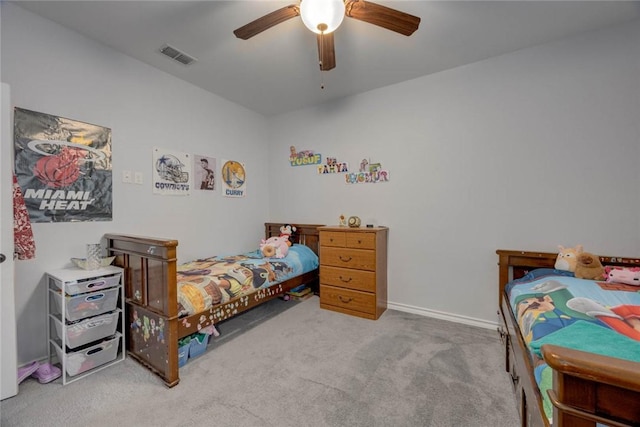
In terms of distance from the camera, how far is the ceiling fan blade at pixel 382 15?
1.55m

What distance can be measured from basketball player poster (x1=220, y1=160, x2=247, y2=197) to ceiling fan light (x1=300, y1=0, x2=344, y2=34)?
88.7 inches

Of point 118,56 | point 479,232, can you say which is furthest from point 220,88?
point 479,232

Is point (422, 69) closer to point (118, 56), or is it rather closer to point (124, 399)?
point (118, 56)

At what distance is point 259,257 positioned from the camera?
319 centimetres

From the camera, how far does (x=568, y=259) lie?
6.72 feet

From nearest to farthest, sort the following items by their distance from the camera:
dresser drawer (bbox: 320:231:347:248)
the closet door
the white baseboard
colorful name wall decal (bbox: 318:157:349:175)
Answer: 1. the closet door
2. the white baseboard
3. dresser drawer (bbox: 320:231:347:248)
4. colorful name wall decal (bbox: 318:157:349:175)

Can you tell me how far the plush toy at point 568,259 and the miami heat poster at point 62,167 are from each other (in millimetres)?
3772

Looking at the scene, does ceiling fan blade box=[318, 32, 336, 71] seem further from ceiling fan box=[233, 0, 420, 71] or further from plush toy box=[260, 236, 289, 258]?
plush toy box=[260, 236, 289, 258]

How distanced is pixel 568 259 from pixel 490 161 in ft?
3.38

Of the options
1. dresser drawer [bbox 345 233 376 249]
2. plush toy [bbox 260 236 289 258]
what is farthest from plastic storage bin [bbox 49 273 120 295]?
dresser drawer [bbox 345 233 376 249]

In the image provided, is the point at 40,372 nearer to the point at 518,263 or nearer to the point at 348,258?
the point at 348,258

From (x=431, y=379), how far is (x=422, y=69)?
9.13 feet

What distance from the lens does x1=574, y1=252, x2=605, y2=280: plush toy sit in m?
1.88

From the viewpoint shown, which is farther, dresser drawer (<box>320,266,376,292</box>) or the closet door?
dresser drawer (<box>320,266,376,292</box>)
